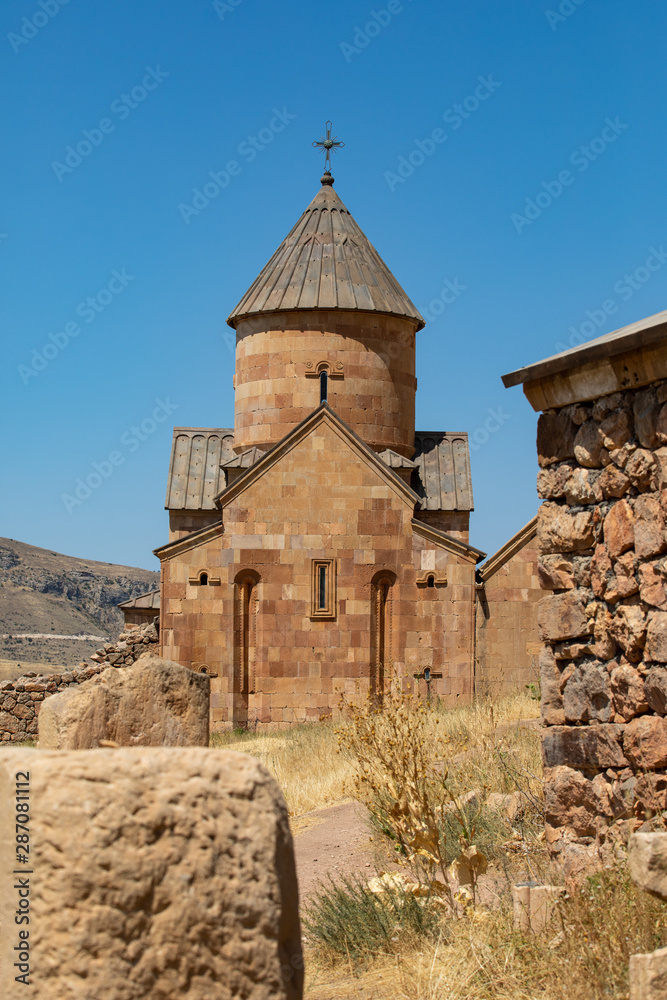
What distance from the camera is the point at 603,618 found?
227 inches

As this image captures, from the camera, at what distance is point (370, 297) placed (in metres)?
20.9

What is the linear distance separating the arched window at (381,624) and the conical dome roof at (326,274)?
5.35 m

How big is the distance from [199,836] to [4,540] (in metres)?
65.1

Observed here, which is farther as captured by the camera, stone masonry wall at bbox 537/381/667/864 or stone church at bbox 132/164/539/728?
stone church at bbox 132/164/539/728

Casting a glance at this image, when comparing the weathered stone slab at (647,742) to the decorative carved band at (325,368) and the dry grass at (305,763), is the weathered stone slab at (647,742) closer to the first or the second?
the dry grass at (305,763)

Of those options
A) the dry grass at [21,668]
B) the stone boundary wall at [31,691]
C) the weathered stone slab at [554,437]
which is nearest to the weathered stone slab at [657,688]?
the weathered stone slab at [554,437]

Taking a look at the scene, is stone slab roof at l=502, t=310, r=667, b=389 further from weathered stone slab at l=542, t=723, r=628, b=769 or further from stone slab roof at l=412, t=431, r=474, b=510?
stone slab roof at l=412, t=431, r=474, b=510

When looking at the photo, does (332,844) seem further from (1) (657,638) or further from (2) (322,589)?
(2) (322,589)

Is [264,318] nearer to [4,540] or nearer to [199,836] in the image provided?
[199,836]

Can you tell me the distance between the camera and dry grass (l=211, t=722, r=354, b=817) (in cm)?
1025

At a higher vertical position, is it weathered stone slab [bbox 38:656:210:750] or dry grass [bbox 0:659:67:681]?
dry grass [bbox 0:659:67:681]

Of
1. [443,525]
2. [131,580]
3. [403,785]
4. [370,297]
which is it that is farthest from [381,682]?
[131,580]

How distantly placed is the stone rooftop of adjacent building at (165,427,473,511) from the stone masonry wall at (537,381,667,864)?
49.2 feet

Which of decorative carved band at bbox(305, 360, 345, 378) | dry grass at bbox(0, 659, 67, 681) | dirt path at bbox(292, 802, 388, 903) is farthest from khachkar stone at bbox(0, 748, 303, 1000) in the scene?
dry grass at bbox(0, 659, 67, 681)
